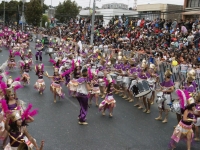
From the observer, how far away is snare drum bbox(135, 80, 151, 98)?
10.1 m

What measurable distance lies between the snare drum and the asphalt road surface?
0.71 meters

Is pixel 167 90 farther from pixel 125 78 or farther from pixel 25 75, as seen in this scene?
pixel 25 75

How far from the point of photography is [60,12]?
53.9 m

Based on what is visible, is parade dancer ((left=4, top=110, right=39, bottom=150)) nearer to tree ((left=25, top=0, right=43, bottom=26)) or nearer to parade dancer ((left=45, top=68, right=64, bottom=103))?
parade dancer ((left=45, top=68, right=64, bottom=103))

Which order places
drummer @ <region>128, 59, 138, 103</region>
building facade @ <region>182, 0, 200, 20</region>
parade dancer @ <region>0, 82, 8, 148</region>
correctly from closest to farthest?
parade dancer @ <region>0, 82, 8, 148</region> < drummer @ <region>128, 59, 138, 103</region> < building facade @ <region>182, 0, 200, 20</region>

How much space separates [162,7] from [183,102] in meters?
31.1

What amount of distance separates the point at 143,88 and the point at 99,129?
2.69 m

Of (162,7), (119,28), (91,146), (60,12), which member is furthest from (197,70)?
(60,12)

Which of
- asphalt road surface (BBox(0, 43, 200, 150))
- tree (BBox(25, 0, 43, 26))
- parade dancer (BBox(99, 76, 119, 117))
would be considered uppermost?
tree (BBox(25, 0, 43, 26))

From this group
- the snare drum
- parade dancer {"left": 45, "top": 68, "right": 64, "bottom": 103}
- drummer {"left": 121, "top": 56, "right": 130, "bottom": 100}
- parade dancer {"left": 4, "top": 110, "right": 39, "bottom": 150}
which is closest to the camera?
parade dancer {"left": 4, "top": 110, "right": 39, "bottom": 150}

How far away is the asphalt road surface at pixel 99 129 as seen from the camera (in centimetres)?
733

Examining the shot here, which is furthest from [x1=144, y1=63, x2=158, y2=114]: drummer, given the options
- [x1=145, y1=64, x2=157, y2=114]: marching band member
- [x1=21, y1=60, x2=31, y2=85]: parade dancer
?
[x1=21, y1=60, x2=31, y2=85]: parade dancer

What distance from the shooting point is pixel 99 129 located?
27.6 ft

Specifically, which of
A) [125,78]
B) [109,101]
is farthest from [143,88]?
[125,78]
